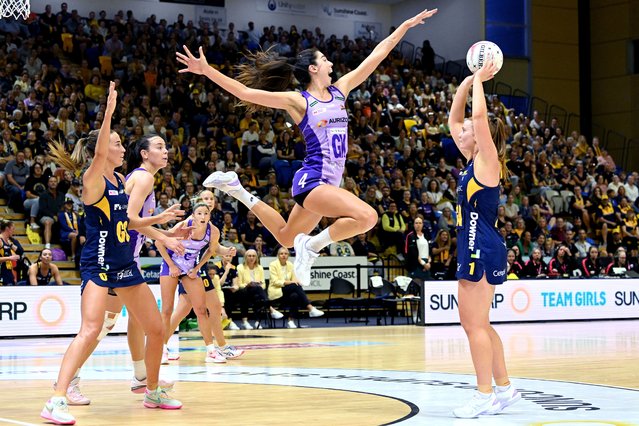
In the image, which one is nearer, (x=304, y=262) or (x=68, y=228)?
(x=304, y=262)

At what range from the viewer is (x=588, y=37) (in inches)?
1278

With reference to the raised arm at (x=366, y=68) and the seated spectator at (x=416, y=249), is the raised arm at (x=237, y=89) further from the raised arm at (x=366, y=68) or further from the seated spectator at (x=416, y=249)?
the seated spectator at (x=416, y=249)

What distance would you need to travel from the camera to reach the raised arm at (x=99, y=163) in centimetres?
665

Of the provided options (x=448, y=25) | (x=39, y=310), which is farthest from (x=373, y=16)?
(x=39, y=310)

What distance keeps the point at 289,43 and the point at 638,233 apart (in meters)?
11.4

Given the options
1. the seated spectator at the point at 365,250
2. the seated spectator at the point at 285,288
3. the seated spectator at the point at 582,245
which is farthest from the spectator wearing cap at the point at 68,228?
the seated spectator at the point at 582,245

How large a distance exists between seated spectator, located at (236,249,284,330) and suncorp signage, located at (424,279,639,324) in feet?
10.6

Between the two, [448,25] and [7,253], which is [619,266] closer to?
[448,25]

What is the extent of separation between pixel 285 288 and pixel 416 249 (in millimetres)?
3569

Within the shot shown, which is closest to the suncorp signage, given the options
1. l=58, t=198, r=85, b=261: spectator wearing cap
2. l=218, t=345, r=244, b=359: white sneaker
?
l=58, t=198, r=85, b=261: spectator wearing cap

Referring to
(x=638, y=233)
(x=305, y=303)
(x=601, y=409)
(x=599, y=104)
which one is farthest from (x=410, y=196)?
(x=601, y=409)

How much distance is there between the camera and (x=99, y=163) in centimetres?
677

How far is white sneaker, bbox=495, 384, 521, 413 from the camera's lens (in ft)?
22.4

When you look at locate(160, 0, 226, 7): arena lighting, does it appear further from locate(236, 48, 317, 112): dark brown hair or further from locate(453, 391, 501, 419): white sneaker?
locate(453, 391, 501, 419): white sneaker
